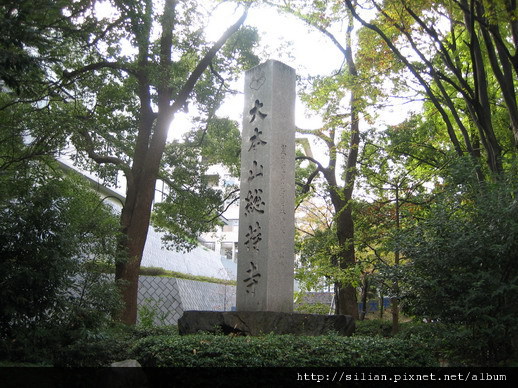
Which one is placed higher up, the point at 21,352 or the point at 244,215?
the point at 244,215

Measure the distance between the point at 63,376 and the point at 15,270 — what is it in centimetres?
179

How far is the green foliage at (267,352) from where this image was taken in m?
5.54

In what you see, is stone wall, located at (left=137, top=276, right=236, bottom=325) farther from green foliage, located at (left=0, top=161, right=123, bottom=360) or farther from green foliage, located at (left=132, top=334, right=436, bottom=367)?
green foliage, located at (left=132, top=334, right=436, bottom=367)

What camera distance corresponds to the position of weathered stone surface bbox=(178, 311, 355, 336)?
671 cm

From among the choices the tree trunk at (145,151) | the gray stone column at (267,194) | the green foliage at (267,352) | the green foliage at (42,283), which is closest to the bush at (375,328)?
the tree trunk at (145,151)

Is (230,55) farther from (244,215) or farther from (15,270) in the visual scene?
(15,270)

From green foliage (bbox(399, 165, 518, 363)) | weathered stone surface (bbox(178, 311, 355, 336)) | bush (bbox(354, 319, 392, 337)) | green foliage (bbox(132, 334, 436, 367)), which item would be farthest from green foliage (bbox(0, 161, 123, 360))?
bush (bbox(354, 319, 392, 337))

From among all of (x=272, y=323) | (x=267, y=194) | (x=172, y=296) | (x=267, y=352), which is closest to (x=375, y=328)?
(x=272, y=323)

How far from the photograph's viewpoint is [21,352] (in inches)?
263

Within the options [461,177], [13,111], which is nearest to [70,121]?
[13,111]

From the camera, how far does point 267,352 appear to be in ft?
18.6

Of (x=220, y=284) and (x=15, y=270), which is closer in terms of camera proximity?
(x=15, y=270)

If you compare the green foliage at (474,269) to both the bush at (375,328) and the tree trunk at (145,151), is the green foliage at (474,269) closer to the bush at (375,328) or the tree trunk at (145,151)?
the bush at (375,328)

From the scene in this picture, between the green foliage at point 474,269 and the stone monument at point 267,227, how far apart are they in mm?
1454
